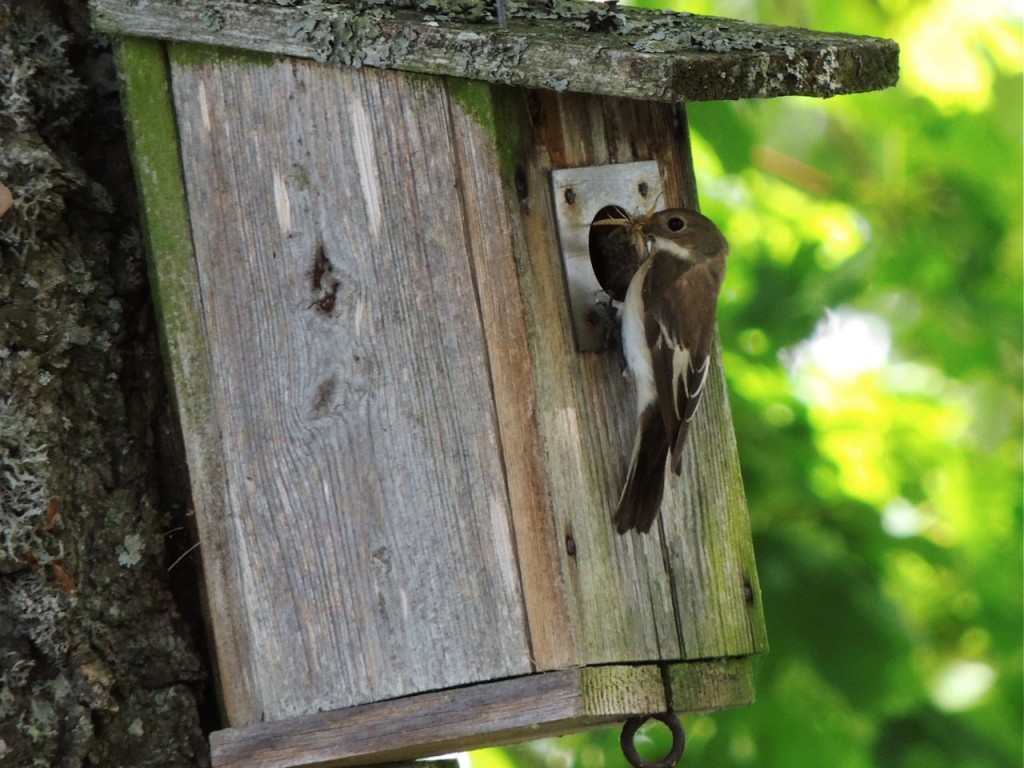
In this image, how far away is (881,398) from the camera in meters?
6.21

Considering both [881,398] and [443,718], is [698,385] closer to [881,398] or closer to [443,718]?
[443,718]

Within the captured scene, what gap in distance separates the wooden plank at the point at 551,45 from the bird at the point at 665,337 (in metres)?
0.55

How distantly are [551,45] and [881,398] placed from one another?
12.9 feet

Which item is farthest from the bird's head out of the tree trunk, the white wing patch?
the tree trunk

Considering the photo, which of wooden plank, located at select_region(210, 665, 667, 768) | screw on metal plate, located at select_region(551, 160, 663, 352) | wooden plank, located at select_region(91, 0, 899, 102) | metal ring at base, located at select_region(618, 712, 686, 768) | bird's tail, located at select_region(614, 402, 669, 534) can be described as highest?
wooden plank, located at select_region(91, 0, 899, 102)

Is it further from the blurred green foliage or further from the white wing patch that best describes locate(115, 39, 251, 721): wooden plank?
the blurred green foliage

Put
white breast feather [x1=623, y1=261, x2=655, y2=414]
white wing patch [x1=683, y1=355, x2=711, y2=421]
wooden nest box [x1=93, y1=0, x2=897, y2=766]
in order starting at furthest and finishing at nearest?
white wing patch [x1=683, y1=355, x2=711, y2=421], white breast feather [x1=623, y1=261, x2=655, y2=414], wooden nest box [x1=93, y1=0, x2=897, y2=766]

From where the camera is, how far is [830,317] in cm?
448

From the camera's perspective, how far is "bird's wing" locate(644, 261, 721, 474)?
10.2 feet

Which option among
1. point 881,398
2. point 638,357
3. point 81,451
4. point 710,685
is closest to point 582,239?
point 638,357

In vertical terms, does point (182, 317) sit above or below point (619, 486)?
above

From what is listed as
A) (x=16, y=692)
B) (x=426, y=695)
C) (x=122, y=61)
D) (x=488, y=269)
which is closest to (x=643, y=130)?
(x=488, y=269)

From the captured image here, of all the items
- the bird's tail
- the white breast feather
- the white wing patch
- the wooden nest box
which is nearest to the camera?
the wooden nest box

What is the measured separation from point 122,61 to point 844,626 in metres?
2.61
